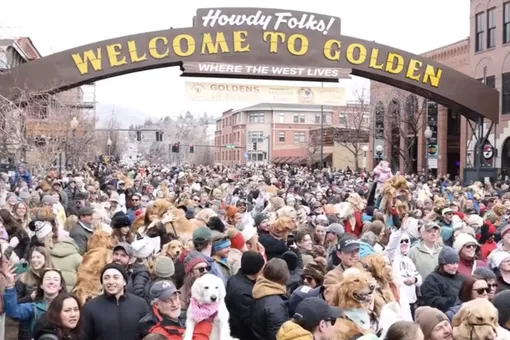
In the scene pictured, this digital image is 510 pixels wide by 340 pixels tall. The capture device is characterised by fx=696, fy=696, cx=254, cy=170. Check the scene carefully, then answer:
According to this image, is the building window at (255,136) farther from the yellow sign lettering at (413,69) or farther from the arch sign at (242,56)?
the arch sign at (242,56)

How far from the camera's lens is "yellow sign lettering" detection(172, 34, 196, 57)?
21.5m

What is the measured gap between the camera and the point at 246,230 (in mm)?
8945

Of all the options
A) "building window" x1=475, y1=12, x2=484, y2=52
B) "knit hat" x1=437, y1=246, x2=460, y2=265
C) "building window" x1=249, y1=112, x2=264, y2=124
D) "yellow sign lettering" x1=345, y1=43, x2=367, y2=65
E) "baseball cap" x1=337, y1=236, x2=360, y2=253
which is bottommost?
"knit hat" x1=437, y1=246, x2=460, y2=265

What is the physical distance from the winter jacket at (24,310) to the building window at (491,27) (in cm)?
3391

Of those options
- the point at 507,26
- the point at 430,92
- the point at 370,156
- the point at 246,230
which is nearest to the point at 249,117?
the point at 370,156

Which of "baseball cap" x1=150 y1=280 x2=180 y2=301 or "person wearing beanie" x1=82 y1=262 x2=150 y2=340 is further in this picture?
"person wearing beanie" x1=82 y1=262 x2=150 y2=340

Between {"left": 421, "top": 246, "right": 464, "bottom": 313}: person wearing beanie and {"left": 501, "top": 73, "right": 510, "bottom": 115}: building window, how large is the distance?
96.4 feet

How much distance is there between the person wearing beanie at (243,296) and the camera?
6258 millimetres

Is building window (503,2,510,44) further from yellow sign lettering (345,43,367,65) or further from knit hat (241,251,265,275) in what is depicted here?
knit hat (241,251,265,275)

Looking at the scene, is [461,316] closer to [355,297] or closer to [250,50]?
[355,297]

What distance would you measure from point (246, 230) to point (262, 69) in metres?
13.8

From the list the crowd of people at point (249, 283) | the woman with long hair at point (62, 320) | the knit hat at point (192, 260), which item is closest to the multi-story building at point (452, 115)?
the crowd of people at point (249, 283)

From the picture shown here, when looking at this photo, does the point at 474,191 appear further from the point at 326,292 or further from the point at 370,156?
the point at 370,156

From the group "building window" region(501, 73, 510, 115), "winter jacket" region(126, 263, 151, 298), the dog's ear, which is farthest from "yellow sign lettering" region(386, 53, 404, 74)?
the dog's ear
